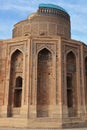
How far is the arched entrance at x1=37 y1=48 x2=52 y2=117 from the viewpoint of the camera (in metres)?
17.3

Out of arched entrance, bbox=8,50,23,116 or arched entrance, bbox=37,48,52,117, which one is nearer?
arched entrance, bbox=37,48,52,117

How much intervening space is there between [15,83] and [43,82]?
226 centimetres

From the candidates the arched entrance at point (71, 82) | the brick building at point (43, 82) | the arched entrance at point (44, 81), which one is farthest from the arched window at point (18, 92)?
the arched entrance at point (71, 82)

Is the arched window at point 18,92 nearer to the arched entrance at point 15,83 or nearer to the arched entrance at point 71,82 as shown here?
the arched entrance at point 15,83

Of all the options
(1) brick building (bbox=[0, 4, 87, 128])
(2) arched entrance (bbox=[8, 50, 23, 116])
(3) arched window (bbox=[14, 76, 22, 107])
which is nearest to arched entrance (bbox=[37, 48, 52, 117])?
(1) brick building (bbox=[0, 4, 87, 128])

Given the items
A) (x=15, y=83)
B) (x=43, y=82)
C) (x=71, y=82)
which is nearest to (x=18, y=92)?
(x=15, y=83)

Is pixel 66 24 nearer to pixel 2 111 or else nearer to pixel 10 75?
pixel 10 75

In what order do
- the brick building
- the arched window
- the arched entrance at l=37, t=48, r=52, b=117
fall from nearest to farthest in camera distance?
the brick building
the arched entrance at l=37, t=48, r=52, b=117
the arched window

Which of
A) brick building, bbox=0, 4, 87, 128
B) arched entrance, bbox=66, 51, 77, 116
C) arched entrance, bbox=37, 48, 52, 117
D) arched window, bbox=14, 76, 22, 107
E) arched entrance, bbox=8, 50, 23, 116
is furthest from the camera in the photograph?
arched entrance, bbox=66, 51, 77, 116

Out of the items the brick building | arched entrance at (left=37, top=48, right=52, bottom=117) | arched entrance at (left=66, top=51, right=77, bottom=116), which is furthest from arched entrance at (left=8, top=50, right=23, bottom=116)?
arched entrance at (left=66, top=51, right=77, bottom=116)

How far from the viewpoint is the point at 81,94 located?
61.2 feet

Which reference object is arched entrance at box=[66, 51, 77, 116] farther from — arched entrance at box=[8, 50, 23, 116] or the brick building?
arched entrance at box=[8, 50, 23, 116]

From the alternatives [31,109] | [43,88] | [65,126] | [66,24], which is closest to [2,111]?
[31,109]

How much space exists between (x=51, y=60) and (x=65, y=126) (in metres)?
5.17
